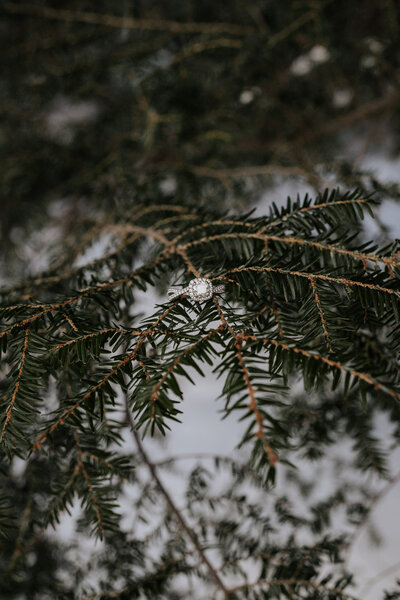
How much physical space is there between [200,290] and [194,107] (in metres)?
0.77

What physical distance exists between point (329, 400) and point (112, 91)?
1108 millimetres

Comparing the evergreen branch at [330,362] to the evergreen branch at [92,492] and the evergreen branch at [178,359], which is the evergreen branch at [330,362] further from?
the evergreen branch at [92,492]

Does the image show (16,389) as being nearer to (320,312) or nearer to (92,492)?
(92,492)

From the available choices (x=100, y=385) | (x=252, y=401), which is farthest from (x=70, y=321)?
(x=252, y=401)

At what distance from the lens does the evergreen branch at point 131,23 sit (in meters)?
0.82

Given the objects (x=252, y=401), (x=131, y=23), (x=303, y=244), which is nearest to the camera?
(x=252, y=401)

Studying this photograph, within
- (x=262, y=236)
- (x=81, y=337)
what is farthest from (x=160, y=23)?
(x=81, y=337)

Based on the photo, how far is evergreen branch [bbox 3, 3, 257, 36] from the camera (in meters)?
0.82

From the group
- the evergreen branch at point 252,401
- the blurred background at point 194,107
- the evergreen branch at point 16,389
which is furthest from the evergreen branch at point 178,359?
the blurred background at point 194,107

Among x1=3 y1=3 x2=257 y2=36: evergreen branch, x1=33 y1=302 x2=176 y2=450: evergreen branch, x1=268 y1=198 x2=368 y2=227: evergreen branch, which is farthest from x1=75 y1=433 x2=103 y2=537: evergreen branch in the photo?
x1=3 y1=3 x2=257 y2=36: evergreen branch

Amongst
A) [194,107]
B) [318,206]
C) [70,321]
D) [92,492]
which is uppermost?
[194,107]

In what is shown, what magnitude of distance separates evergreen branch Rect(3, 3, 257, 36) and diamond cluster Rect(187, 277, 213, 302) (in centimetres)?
74

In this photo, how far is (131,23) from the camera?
2.74ft

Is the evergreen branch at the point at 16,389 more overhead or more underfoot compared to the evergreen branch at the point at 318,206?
more underfoot
